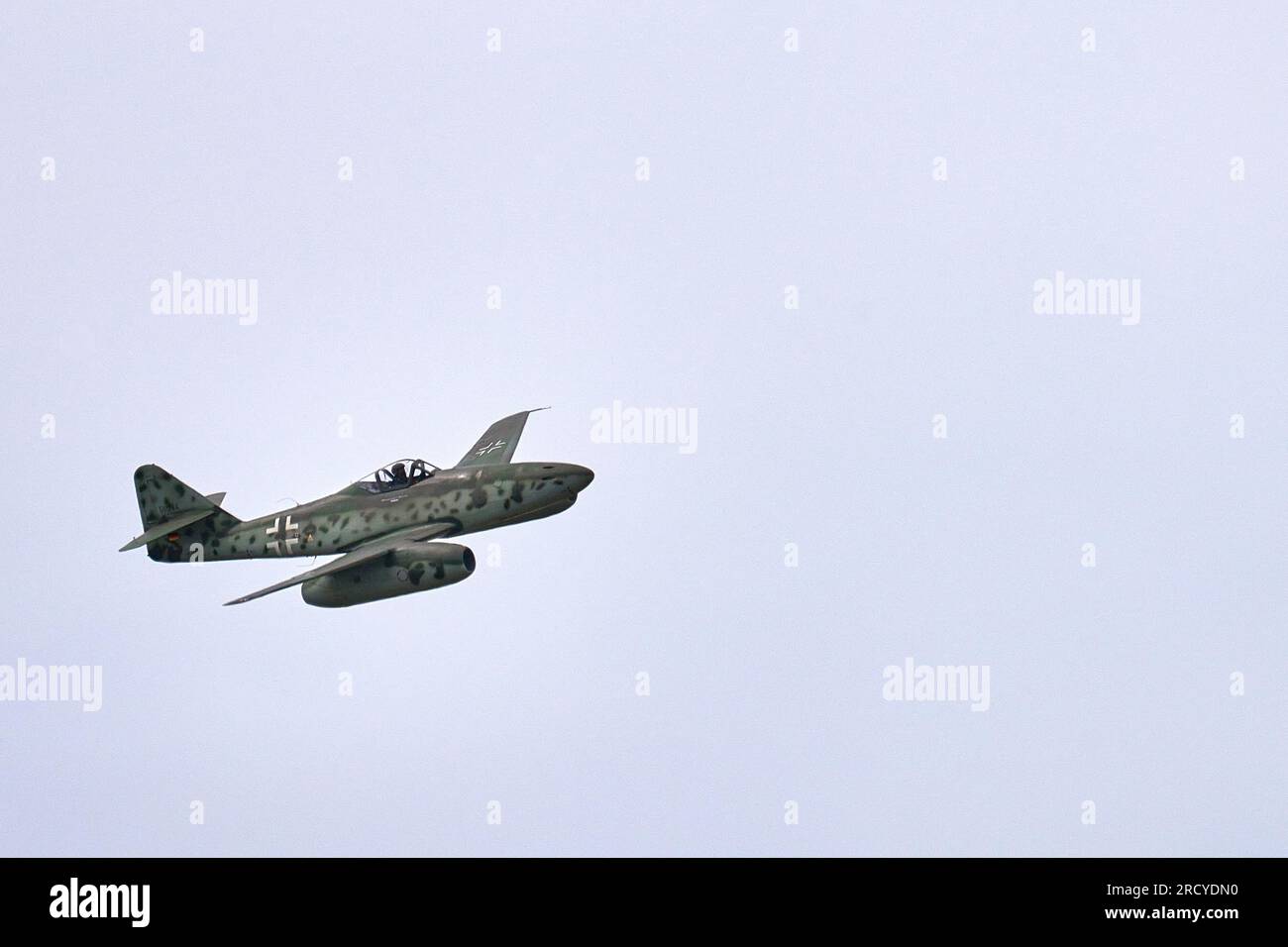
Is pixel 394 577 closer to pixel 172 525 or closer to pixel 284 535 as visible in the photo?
pixel 284 535

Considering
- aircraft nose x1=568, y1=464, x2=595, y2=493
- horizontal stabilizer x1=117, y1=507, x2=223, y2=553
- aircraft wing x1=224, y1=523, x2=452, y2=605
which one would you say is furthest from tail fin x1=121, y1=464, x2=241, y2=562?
aircraft nose x1=568, y1=464, x2=595, y2=493

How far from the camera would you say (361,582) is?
7412 cm

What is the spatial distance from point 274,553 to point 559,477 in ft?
40.1

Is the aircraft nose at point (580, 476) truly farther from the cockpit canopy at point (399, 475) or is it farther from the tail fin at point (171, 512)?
the tail fin at point (171, 512)

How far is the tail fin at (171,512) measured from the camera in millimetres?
81812

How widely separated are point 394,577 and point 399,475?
237 inches

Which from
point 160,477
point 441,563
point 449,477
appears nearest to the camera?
point 441,563

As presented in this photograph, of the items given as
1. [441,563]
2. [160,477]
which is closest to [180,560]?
[160,477]

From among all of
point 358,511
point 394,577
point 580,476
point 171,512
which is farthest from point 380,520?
point 171,512

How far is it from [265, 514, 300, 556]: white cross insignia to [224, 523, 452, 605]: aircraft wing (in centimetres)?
309

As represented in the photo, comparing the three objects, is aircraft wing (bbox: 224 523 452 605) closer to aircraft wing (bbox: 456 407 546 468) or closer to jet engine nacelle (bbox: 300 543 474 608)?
jet engine nacelle (bbox: 300 543 474 608)

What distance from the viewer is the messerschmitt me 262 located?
73.6m

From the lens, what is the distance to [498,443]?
3314 inches
